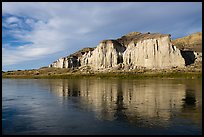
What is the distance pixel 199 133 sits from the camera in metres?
21.9

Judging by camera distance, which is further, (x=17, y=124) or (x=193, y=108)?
(x=193, y=108)

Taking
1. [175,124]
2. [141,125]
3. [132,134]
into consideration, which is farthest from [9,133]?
[175,124]

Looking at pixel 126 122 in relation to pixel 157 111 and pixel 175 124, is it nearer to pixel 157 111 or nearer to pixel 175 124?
pixel 175 124

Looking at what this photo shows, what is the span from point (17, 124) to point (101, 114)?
9.43 m

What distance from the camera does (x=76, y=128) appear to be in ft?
77.0

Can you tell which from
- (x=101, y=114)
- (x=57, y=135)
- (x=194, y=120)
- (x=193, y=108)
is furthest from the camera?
(x=193, y=108)

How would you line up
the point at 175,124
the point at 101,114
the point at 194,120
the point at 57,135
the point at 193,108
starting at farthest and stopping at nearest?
the point at 193,108 → the point at 101,114 → the point at 194,120 → the point at 175,124 → the point at 57,135

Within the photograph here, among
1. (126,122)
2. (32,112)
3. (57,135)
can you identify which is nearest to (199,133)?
(126,122)

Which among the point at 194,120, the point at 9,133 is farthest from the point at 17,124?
the point at 194,120

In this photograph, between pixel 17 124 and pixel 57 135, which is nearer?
pixel 57 135

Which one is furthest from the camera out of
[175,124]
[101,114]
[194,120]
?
[101,114]

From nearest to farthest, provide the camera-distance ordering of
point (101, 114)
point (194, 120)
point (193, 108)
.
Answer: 1. point (194, 120)
2. point (101, 114)
3. point (193, 108)

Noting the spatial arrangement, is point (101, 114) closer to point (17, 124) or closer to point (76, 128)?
point (76, 128)

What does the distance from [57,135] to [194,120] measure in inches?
547
